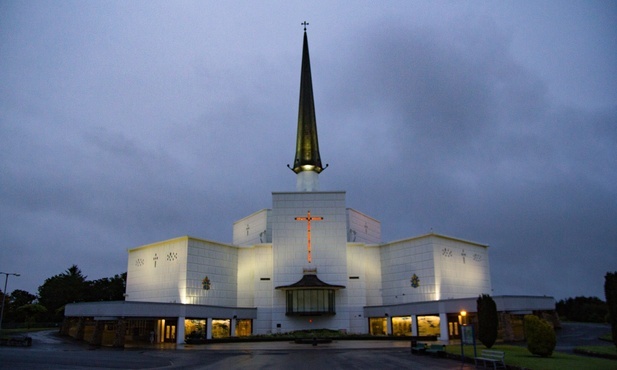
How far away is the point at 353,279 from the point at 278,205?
11.6 metres

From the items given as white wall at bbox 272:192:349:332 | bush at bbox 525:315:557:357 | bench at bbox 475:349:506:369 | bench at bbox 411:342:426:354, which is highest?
white wall at bbox 272:192:349:332

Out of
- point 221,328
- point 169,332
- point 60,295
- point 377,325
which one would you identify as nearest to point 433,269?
point 377,325

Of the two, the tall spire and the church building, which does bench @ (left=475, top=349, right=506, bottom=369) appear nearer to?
the church building

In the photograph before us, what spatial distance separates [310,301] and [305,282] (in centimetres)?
231

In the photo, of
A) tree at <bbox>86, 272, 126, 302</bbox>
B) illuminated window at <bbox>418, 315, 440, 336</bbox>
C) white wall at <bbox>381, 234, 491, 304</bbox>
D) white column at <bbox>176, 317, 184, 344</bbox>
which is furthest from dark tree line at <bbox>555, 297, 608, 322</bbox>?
tree at <bbox>86, 272, 126, 302</bbox>

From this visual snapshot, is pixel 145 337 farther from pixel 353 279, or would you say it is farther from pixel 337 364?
pixel 337 364

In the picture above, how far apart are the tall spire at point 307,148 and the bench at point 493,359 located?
3772 centimetres

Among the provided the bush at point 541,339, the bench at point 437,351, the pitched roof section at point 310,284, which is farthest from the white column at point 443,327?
the bush at point 541,339

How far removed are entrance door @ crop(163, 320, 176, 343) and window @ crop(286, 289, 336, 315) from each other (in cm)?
1121

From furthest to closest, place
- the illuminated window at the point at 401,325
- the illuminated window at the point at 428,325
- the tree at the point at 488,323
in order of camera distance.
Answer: the illuminated window at the point at 401,325, the illuminated window at the point at 428,325, the tree at the point at 488,323

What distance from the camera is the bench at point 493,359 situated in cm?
1817

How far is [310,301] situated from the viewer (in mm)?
46781

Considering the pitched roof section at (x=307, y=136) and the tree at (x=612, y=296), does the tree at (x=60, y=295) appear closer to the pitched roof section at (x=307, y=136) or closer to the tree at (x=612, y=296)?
the pitched roof section at (x=307, y=136)

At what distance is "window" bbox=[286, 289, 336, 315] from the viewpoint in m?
46.6
